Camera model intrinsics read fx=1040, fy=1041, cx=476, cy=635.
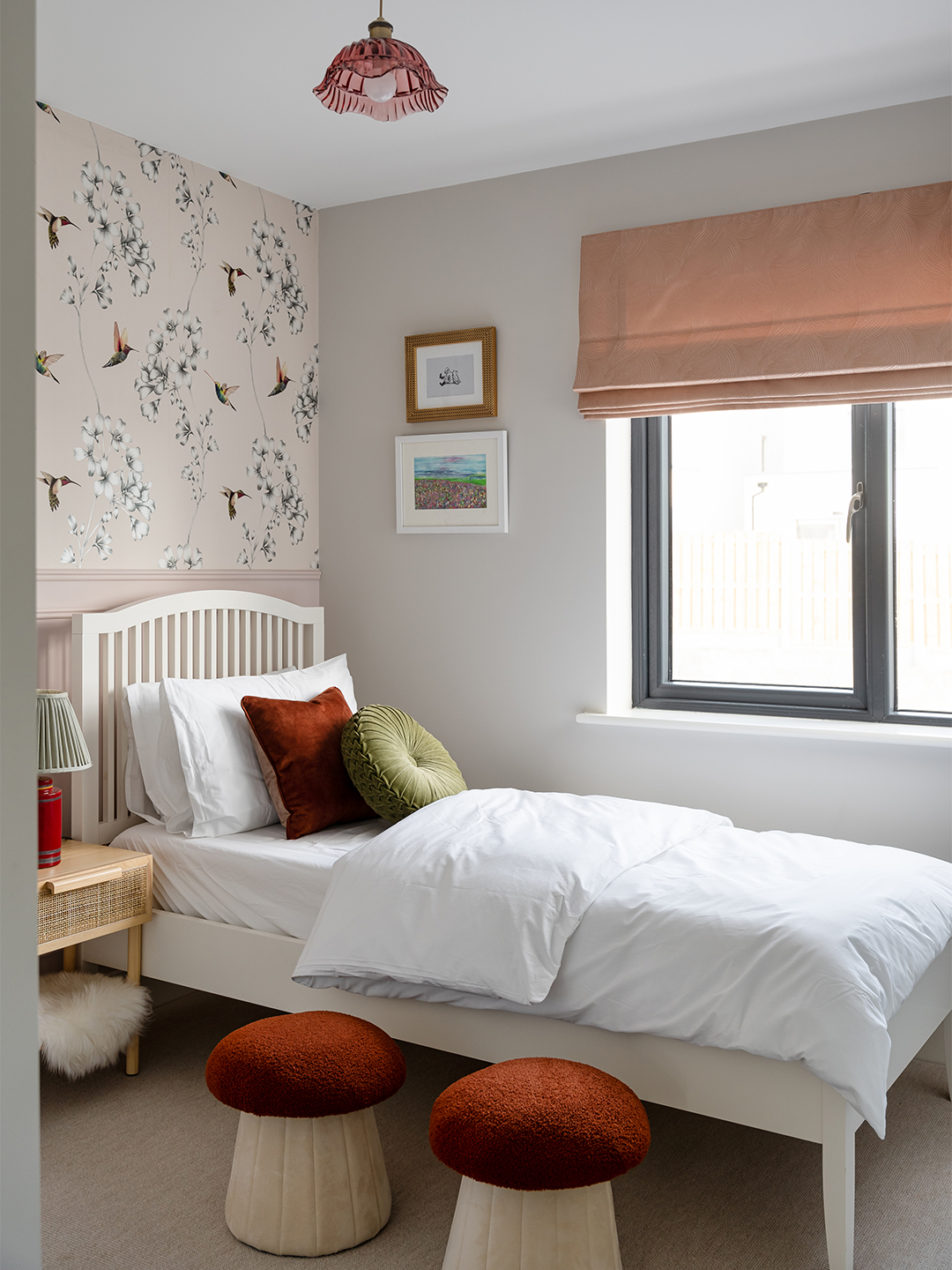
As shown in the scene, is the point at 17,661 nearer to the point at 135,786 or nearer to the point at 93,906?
the point at 93,906

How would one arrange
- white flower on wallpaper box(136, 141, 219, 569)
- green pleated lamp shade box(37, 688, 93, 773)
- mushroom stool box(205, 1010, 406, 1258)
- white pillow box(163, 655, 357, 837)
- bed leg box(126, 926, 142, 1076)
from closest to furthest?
mushroom stool box(205, 1010, 406, 1258), green pleated lamp shade box(37, 688, 93, 773), bed leg box(126, 926, 142, 1076), white pillow box(163, 655, 357, 837), white flower on wallpaper box(136, 141, 219, 569)

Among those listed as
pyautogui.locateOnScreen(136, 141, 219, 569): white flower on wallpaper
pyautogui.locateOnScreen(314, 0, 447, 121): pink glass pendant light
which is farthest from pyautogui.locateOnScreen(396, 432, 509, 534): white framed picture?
pyautogui.locateOnScreen(314, 0, 447, 121): pink glass pendant light

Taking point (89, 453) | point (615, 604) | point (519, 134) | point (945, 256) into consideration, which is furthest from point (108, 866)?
point (945, 256)

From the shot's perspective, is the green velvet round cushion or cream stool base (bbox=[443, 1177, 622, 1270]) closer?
cream stool base (bbox=[443, 1177, 622, 1270])

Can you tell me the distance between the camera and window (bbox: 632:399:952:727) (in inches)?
119

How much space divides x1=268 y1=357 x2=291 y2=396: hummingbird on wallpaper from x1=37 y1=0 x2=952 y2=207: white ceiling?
0.64m

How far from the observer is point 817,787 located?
301cm

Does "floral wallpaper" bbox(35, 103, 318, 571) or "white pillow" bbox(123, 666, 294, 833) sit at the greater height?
"floral wallpaper" bbox(35, 103, 318, 571)

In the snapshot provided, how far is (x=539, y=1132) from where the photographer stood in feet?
5.42

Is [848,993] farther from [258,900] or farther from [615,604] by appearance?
[615,604]

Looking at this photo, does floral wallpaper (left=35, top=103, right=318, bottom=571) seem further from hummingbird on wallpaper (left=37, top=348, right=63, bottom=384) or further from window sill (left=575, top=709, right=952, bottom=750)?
window sill (left=575, top=709, right=952, bottom=750)

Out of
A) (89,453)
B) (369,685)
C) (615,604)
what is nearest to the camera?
(89,453)

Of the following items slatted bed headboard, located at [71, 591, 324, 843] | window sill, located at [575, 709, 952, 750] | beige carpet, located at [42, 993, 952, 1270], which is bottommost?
beige carpet, located at [42, 993, 952, 1270]

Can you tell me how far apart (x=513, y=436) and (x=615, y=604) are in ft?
2.11
